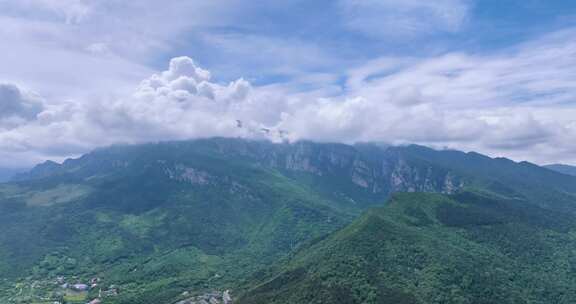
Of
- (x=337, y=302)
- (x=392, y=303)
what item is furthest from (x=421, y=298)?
(x=337, y=302)

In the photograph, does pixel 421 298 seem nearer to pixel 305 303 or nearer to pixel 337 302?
pixel 337 302

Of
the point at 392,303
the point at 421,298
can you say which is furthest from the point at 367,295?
the point at 421,298

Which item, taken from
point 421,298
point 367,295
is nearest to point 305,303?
point 367,295

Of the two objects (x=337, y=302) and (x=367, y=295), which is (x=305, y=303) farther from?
(x=367, y=295)

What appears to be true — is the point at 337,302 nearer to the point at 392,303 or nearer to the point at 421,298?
the point at 392,303

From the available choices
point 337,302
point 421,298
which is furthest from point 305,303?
point 421,298

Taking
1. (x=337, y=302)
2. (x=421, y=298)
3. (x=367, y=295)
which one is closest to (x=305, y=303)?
(x=337, y=302)
